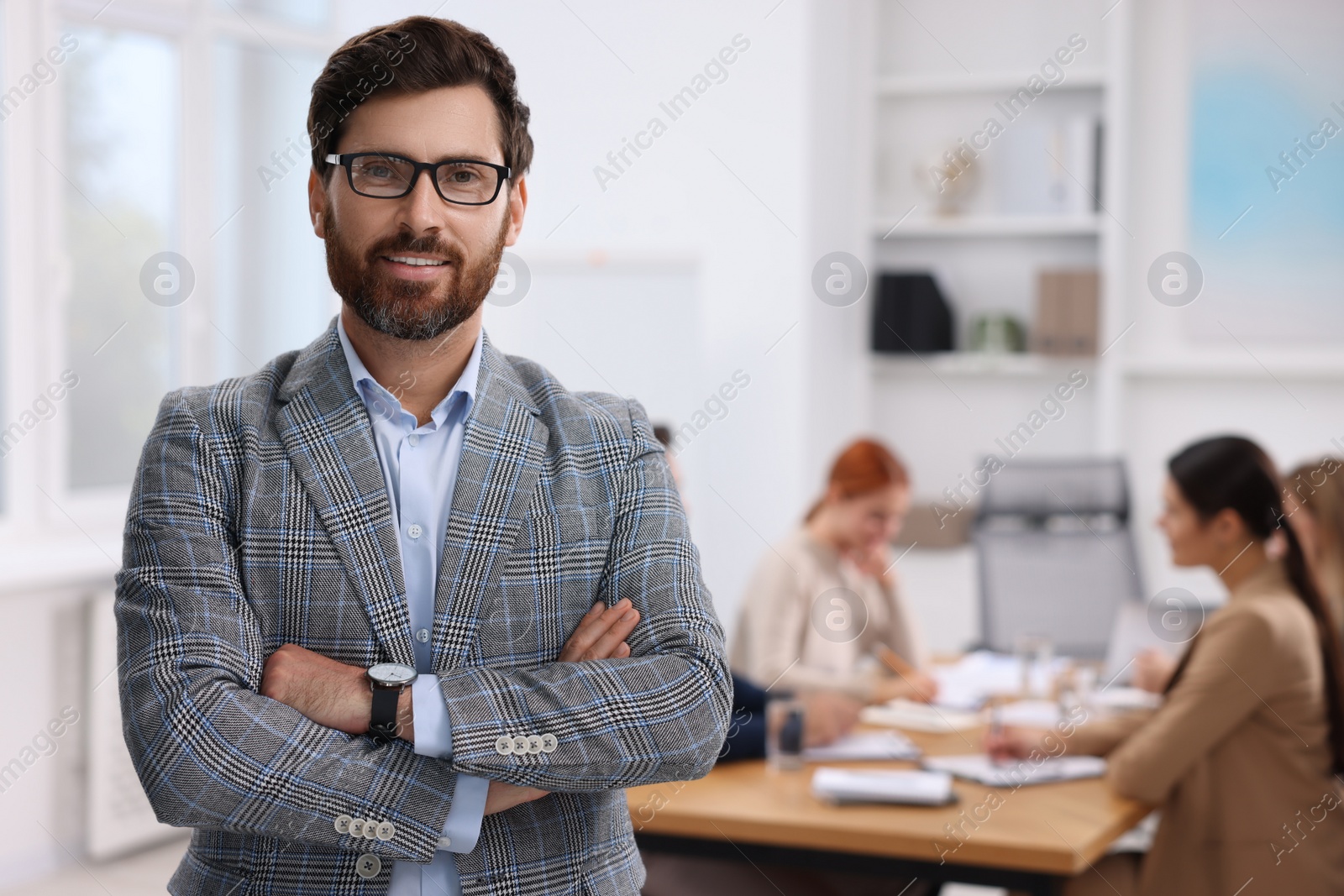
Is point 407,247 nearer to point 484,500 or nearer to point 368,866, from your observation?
point 484,500

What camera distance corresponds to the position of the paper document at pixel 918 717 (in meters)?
2.82

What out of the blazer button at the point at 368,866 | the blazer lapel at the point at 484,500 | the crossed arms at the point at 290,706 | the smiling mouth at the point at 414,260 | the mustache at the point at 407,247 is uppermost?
the mustache at the point at 407,247

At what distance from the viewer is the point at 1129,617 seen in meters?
3.45

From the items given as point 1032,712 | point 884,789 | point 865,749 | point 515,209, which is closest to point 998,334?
point 1032,712

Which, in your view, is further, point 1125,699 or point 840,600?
point 840,600

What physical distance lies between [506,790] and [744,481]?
11.3 feet

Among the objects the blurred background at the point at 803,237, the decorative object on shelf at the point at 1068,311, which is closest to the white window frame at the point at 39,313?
the blurred background at the point at 803,237

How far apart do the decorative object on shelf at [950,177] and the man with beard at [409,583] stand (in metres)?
4.00

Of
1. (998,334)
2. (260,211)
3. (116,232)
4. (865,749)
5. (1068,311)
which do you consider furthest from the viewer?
(998,334)

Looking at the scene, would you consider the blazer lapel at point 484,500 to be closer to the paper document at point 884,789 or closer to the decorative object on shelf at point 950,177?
the paper document at point 884,789

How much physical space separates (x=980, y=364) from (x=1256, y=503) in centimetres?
248

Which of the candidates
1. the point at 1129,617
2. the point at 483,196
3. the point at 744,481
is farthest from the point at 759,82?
the point at 483,196

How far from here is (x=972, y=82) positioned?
16.4ft

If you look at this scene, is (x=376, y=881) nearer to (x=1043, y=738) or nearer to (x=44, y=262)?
(x=1043, y=738)
